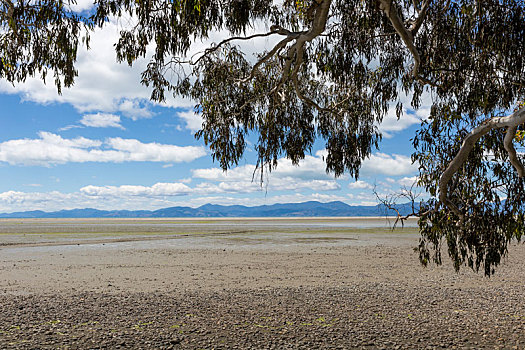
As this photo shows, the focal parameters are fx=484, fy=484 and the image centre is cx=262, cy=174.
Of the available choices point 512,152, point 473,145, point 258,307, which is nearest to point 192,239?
point 258,307

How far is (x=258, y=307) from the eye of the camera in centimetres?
747

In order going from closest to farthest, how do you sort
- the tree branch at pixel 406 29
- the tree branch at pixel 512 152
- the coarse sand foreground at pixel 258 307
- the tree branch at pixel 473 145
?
the tree branch at pixel 473 145 < the tree branch at pixel 512 152 < the tree branch at pixel 406 29 < the coarse sand foreground at pixel 258 307

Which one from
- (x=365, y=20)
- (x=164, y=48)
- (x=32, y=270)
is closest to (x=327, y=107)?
(x=365, y=20)

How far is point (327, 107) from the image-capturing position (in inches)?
337

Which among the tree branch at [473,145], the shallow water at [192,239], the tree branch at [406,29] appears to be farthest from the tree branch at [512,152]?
the shallow water at [192,239]

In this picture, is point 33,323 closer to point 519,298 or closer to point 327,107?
point 327,107

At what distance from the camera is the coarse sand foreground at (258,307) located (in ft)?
19.3

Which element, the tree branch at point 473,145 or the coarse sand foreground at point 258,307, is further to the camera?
the coarse sand foreground at point 258,307

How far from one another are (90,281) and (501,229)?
836cm

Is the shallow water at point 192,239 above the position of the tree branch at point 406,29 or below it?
below

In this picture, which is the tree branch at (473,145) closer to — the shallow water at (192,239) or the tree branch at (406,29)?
the tree branch at (406,29)

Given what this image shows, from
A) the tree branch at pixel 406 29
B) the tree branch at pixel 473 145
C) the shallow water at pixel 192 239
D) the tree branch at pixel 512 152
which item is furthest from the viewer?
the shallow water at pixel 192 239

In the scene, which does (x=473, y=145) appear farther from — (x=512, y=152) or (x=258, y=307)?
(x=258, y=307)

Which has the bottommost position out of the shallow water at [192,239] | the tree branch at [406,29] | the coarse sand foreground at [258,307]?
the coarse sand foreground at [258,307]
